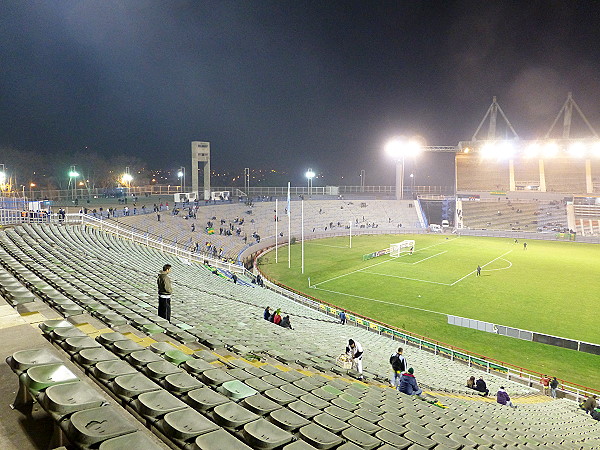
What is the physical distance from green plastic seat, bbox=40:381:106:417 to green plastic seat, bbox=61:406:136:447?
0.09 metres

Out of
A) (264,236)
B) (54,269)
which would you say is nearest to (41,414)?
(54,269)

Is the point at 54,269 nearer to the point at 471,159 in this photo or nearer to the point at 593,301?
the point at 593,301

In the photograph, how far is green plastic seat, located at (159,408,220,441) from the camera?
3135 mm

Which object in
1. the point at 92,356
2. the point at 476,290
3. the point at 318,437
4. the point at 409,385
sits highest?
the point at 92,356

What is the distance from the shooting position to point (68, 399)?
10.6ft

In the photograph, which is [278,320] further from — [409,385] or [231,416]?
[231,416]

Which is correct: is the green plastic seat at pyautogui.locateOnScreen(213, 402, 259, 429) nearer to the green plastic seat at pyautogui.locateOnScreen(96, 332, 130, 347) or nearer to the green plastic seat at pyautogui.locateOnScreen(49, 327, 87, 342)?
the green plastic seat at pyautogui.locateOnScreen(96, 332, 130, 347)

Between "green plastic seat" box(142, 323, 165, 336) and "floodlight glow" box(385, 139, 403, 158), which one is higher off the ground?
"floodlight glow" box(385, 139, 403, 158)

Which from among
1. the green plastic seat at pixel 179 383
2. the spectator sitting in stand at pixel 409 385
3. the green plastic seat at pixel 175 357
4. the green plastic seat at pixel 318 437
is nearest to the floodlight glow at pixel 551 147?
the spectator sitting in stand at pixel 409 385

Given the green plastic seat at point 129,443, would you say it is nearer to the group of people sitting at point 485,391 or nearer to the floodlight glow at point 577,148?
the group of people sitting at point 485,391

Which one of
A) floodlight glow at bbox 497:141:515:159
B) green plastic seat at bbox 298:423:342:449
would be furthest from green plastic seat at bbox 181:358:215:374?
floodlight glow at bbox 497:141:515:159

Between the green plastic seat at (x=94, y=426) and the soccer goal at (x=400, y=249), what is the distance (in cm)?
4680

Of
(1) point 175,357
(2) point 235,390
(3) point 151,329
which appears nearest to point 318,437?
(2) point 235,390

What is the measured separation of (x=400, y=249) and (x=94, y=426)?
49.4 metres
